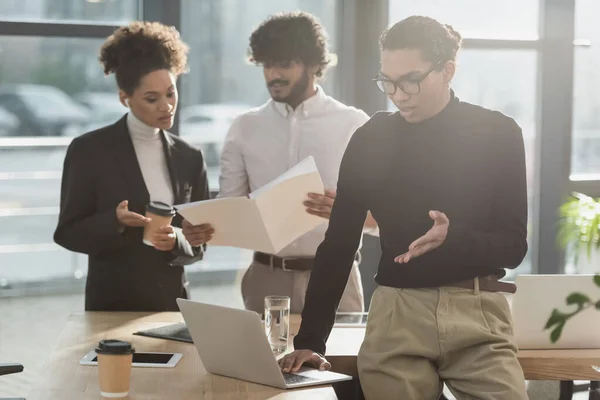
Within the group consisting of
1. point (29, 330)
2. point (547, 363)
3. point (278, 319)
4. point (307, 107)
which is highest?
point (307, 107)

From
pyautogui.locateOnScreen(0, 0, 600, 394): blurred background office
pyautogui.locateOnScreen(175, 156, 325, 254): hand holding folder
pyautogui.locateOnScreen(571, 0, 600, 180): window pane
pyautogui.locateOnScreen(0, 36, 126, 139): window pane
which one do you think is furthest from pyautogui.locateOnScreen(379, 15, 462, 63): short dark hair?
pyautogui.locateOnScreen(571, 0, 600, 180): window pane

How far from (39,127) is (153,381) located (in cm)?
268

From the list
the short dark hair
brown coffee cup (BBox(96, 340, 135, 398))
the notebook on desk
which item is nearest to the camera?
brown coffee cup (BBox(96, 340, 135, 398))

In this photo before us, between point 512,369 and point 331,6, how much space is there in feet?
10.1

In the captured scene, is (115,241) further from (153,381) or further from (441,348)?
(441,348)

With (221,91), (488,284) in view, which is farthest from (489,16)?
(488,284)

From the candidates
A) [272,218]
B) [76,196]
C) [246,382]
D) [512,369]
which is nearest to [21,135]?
[76,196]

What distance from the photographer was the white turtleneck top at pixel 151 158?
3344 millimetres

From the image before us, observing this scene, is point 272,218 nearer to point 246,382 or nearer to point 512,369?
point 246,382

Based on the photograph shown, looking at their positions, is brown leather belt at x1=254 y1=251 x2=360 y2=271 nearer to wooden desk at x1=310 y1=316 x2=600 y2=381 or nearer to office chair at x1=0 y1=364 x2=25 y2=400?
wooden desk at x1=310 y1=316 x2=600 y2=381

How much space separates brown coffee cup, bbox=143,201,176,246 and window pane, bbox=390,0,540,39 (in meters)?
2.72

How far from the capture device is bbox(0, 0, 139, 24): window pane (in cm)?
455

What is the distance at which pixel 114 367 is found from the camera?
212cm

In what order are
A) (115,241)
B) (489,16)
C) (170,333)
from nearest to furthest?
1. (170,333)
2. (115,241)
3. (489,16)
